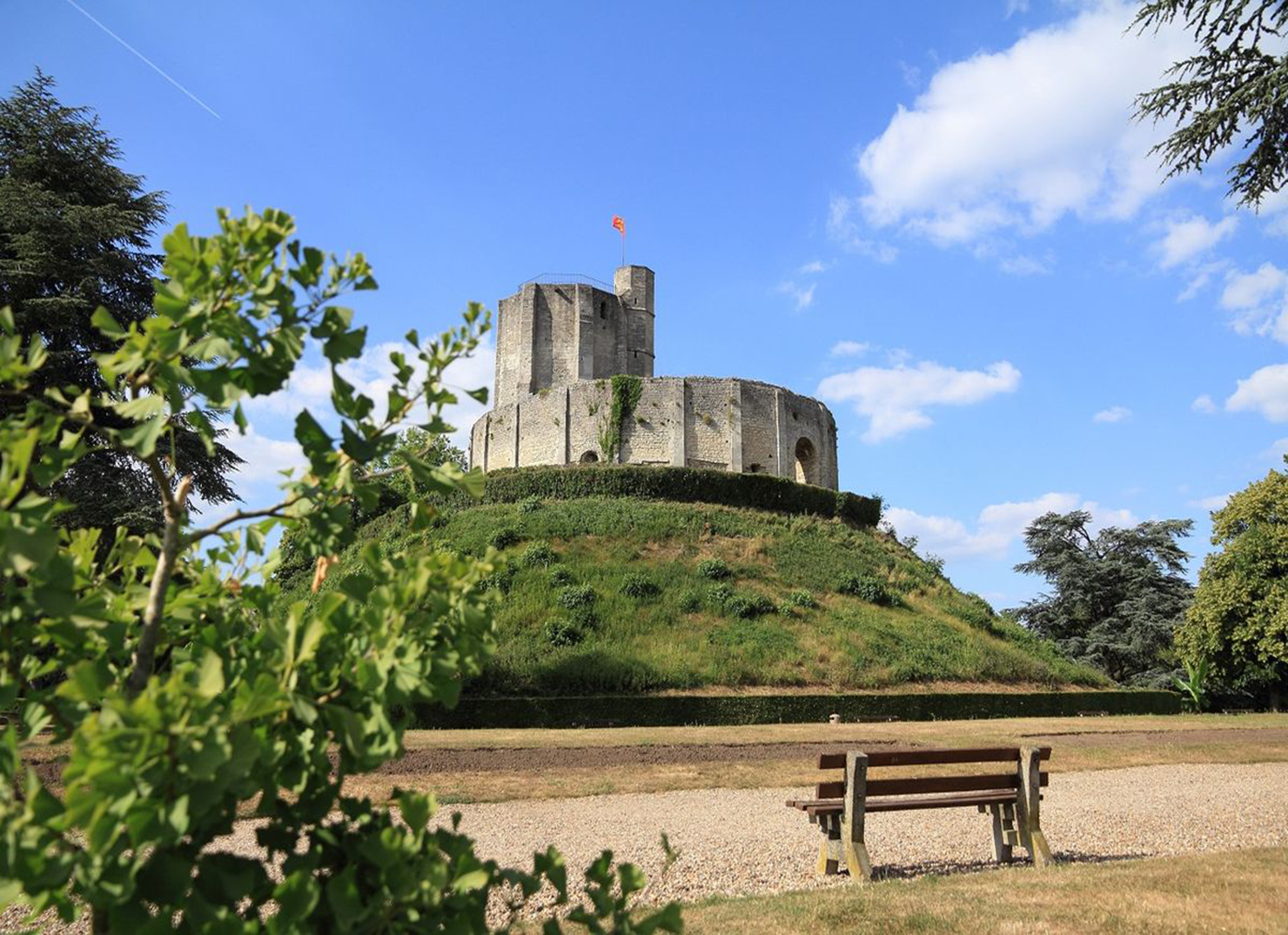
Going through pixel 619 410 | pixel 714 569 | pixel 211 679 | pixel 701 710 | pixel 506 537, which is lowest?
pixel 701 710

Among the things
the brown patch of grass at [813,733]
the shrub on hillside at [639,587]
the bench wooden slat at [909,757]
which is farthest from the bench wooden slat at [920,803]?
the shrub on hillside at [639,587]

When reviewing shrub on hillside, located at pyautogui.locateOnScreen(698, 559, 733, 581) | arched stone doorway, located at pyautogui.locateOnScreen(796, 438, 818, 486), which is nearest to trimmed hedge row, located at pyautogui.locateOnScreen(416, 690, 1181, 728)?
shrub on hillside, located at pyautogui.locateOnScreen(698, 559, 733, 581)

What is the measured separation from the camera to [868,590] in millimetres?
29469

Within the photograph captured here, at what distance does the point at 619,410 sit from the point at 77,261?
23.8 m

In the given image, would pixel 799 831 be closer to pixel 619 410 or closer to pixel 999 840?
pixel 999 840

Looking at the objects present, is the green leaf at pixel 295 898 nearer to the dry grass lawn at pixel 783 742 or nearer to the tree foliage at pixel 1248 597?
the dry grass lawn at pixel 783 742

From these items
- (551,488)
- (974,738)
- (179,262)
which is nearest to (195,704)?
(179,262)

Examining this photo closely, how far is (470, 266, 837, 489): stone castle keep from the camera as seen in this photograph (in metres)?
39.5

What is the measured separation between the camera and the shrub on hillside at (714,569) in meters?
28.4

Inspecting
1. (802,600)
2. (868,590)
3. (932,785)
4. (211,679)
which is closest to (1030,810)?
(932,785)

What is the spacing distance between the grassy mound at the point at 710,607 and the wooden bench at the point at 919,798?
14601mm

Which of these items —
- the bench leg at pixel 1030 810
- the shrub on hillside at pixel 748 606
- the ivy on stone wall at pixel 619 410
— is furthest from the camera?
the ivy on stone wall at pixel 619 410

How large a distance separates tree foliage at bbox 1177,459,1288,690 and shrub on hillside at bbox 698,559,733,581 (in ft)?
54.9

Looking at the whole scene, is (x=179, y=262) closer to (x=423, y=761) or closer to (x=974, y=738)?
(x=423, y=761)
